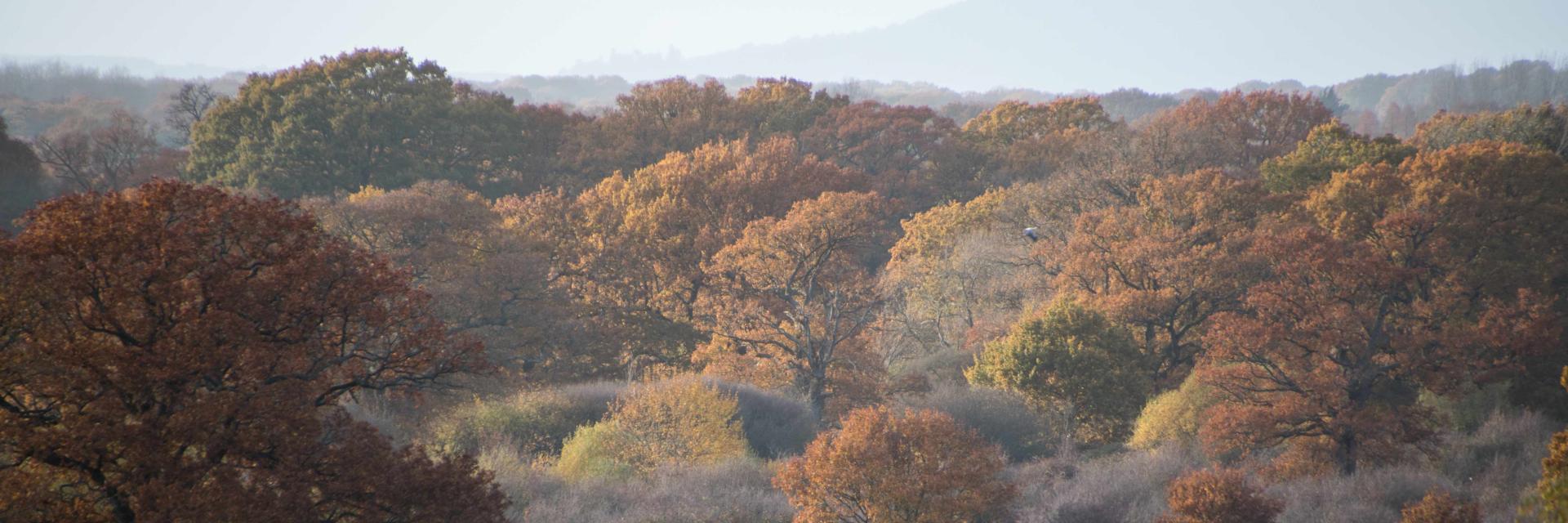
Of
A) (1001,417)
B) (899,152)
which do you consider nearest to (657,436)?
(1001,417)

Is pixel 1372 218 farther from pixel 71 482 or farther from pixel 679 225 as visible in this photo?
pixel 71 482

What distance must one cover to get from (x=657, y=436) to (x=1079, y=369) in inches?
533

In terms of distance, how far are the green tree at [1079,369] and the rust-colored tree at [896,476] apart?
13.1m

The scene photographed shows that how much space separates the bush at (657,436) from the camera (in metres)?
24.8

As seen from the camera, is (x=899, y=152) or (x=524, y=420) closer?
(x=524, y=420)

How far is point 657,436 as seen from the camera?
25594 mm

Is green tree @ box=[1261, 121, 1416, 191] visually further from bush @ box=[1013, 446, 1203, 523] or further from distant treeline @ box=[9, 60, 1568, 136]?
distant treeline @ box=[9, 60, 1568, 136]

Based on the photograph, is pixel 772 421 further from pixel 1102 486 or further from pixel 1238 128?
pixel 1238 128

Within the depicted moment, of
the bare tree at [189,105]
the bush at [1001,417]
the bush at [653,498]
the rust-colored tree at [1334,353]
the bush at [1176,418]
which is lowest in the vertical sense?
the bush at [1001,417]

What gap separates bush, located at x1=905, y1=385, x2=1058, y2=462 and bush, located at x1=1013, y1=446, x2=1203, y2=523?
317 cm

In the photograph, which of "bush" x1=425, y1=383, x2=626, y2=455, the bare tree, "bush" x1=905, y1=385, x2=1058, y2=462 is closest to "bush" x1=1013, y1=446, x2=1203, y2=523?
"bush" x1=905, y1=385, x2=1058, y2=462

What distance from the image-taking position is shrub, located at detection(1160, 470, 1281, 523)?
16.7 meters

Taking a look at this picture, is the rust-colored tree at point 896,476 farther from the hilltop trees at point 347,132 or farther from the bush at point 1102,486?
the hilltop trees at point 347,132

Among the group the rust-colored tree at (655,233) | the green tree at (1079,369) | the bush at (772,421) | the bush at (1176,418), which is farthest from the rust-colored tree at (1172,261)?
the rust-colored tree at (655,233)
